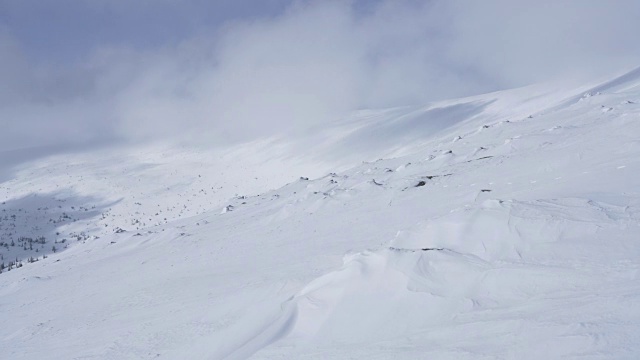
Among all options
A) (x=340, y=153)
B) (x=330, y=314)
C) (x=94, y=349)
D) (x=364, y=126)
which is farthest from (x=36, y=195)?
(x=330, y=314)

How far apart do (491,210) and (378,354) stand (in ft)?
11.4

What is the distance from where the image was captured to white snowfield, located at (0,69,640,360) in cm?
439

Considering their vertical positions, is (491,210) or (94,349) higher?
(491,210)

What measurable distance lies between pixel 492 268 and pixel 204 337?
429cm

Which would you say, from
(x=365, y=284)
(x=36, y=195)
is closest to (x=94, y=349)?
(x=365, y=284)

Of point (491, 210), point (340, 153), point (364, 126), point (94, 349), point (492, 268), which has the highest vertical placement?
point (364, 126)

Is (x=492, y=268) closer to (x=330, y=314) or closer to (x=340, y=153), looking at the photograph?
(x=330, y=314)

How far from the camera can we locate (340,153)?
167 ft

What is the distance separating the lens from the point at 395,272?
18.9 feet

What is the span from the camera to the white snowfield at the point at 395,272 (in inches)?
173

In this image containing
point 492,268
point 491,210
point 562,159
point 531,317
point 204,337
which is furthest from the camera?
point 562,159

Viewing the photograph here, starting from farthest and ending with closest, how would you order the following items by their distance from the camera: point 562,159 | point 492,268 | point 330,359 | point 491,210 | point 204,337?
1. point 562,159
2. point 491,210
3. point 204,337
4. point 492,268
5. point 330,359

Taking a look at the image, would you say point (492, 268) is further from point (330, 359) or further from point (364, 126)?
point (364, 126)

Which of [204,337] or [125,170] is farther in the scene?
[125,170]
